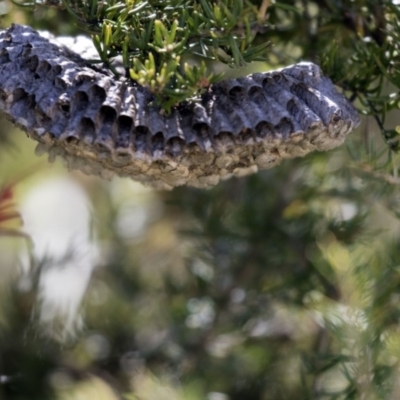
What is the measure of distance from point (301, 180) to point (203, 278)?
0.17 m

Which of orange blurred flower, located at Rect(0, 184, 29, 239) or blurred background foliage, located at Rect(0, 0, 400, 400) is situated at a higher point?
orange blurred flower, located at Rect(0, 184, 29, 239)

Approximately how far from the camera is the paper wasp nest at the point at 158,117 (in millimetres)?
433

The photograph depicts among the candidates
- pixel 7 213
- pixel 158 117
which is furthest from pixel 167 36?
pixel 7 213

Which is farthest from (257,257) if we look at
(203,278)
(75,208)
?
(75,208)

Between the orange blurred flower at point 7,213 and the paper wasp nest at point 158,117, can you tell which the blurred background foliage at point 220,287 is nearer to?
the orange blurred flower at point 7,213

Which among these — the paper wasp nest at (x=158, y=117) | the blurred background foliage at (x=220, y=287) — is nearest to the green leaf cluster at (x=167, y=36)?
the paper wasp nest at (x=158, y=117)

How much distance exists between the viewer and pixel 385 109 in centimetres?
52

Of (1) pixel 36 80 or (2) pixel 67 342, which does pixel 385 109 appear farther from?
(2) pixel 67 342

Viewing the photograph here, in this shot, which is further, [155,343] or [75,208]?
[75,208]

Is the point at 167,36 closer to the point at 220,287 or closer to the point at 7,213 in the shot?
the point at 7,213

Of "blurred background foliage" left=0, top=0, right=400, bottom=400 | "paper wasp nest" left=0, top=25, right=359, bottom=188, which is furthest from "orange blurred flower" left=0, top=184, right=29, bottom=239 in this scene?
"paper wasp nest" left=0, top=25, right=359, bottom=188

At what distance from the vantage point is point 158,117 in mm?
438

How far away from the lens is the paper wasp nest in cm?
43

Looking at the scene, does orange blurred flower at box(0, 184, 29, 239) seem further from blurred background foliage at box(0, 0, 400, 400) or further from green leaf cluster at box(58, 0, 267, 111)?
green leaf cluster at box(58, 0, 267, 111)
